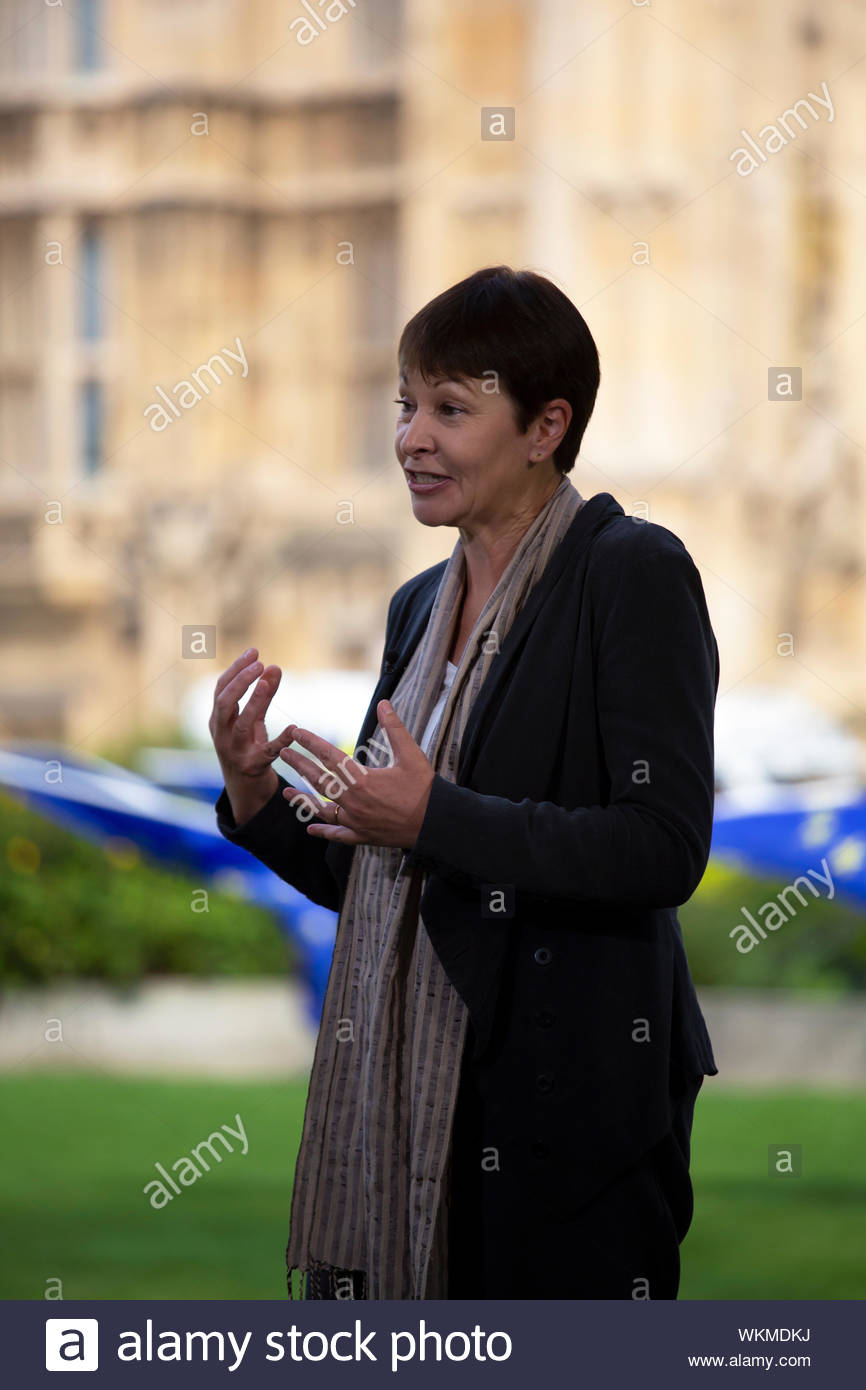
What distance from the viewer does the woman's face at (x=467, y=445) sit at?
1829 mm

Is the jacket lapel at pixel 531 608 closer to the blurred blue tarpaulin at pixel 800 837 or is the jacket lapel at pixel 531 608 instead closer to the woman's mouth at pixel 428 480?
the woman's mouth at pixel 428 480

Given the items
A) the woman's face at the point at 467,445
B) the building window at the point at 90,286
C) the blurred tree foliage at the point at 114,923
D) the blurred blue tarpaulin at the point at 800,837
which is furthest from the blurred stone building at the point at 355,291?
the woman's face at the point at 467,445

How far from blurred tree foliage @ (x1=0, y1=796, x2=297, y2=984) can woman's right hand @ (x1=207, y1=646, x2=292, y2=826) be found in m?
5.43

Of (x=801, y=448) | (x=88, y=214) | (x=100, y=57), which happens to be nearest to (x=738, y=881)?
(x=801, y=448)

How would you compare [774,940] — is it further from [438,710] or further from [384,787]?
[384,787]

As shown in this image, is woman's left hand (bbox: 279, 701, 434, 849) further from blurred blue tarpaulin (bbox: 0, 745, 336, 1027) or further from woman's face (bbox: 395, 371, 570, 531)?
blurred blue tarpaulin (bbox: 0, 745, 336, 1027)

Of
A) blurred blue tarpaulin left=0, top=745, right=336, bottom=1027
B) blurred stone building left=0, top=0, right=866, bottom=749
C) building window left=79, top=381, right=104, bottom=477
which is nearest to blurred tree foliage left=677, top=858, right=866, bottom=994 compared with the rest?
blurred blue tarpaulin left=0, top=745, right=336, bottom=1027


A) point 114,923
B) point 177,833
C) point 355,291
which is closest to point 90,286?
point 355,291

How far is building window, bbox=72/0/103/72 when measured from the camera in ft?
40.4

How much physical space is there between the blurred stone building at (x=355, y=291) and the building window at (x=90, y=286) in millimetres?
23

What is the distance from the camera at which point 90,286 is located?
12.5 meters

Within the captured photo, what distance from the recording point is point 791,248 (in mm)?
11797

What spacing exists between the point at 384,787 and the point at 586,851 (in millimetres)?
216

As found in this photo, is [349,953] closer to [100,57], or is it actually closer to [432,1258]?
[432,1258]
